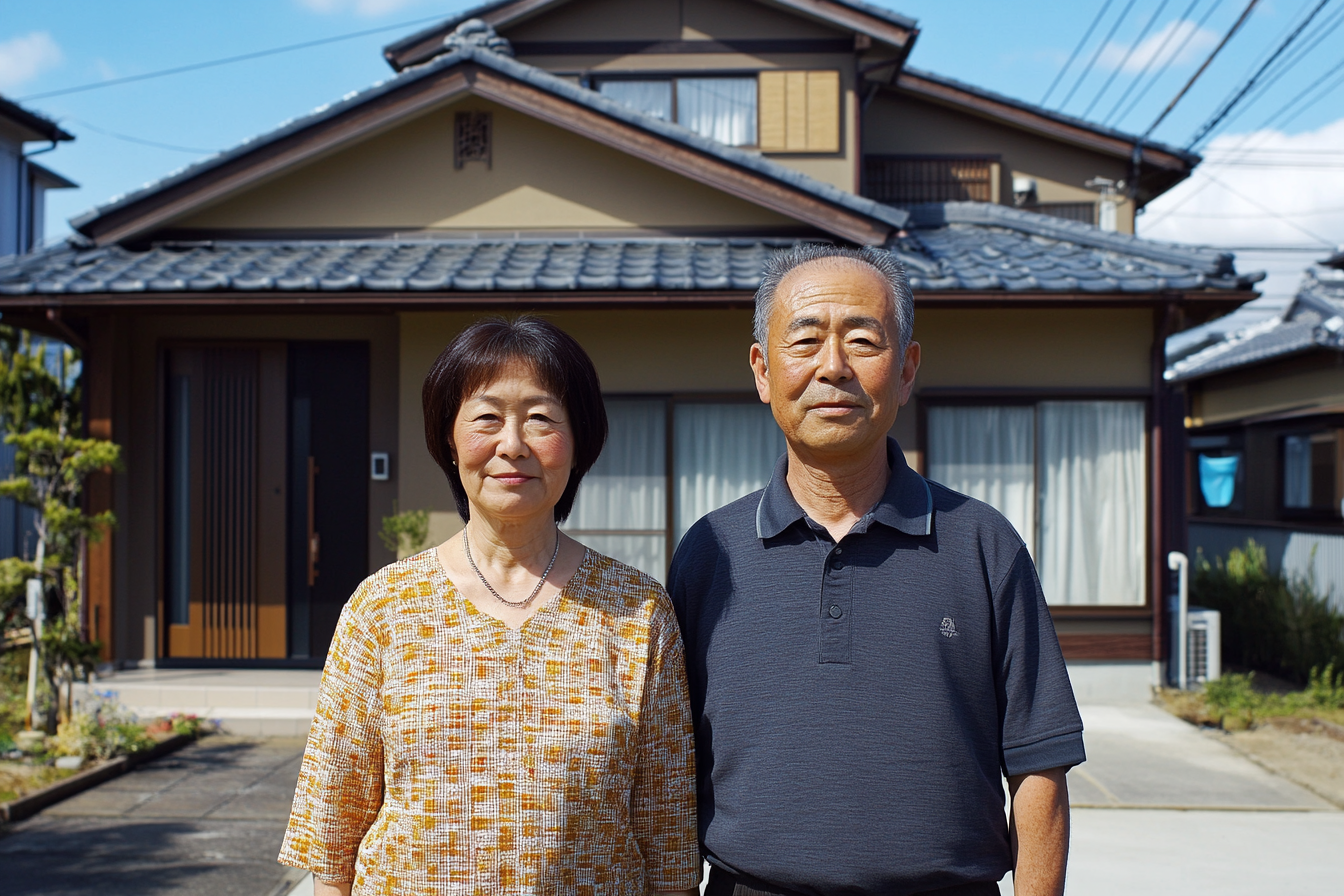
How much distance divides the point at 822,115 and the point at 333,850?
10141 mm

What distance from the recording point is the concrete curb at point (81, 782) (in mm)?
5297

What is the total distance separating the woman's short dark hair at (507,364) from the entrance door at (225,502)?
6.60 metres

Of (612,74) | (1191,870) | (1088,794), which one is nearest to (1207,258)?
(1088,794)

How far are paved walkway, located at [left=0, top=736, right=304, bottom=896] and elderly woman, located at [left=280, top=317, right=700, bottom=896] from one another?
3027 millimetres

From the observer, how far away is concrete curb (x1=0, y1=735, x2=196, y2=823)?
530 cm

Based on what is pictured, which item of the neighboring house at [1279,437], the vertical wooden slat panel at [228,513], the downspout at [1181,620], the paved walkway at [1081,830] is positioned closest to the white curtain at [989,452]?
the downspout at [1181,620]

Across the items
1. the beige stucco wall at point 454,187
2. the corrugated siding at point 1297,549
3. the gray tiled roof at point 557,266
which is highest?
the beige stucco wall at point 454,187

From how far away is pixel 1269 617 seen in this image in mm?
9656

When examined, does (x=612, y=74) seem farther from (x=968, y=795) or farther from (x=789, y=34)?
(x=968, y=795)

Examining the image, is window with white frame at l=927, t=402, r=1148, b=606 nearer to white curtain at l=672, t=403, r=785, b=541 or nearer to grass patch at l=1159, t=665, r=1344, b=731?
grass patch at l=1159, t=665, r=1344, b=731

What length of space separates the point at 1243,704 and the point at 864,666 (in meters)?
6.98

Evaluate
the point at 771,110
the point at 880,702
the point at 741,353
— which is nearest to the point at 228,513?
the point at 741,353

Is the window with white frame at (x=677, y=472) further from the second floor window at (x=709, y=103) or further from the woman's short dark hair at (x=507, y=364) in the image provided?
the woman's short dark hair at (x=507, y=364)

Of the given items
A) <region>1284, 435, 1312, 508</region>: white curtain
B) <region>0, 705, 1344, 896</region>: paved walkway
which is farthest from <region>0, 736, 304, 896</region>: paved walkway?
<region>1284, 435, 1312, 508</region>: white curtain
